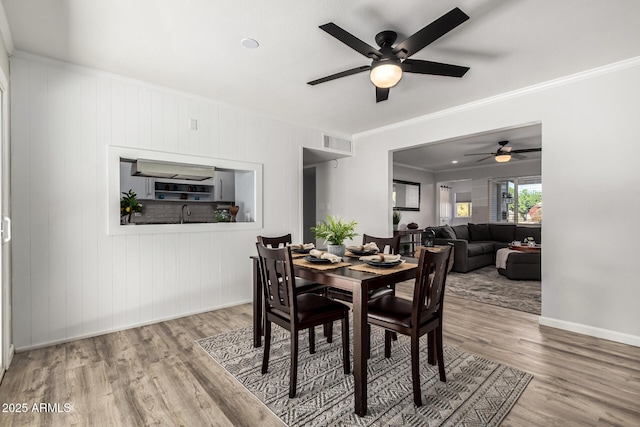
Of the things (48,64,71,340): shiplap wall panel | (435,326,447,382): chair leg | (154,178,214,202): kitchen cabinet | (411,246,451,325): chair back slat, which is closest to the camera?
(411,246,451,325): chair back slat

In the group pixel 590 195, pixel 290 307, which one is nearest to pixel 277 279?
pixel 290 307

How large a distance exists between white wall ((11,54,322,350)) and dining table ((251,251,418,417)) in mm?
1876

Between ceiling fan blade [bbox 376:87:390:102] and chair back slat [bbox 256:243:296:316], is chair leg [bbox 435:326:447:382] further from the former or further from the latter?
ceiling fan blade [bbox 376:87:390:102]

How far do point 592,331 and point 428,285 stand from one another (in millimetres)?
2230

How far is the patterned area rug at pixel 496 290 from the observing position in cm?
401

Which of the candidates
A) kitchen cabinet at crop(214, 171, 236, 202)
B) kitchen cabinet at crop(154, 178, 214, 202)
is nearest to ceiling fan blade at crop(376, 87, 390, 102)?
kitchen cabinet at crop(214, 171, 236, 202)

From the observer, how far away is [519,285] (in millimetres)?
5031

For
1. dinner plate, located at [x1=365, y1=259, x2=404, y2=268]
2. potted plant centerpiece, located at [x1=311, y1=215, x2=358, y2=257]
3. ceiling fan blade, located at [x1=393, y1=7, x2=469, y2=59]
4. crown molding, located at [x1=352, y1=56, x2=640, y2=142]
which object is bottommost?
dinner plate, located at [x1=365, y1=259, x2=404, y2=268]

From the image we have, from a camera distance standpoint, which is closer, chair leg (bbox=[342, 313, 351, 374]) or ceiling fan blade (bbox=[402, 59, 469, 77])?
chair leg (bbox=[342, 313, 351, 374])

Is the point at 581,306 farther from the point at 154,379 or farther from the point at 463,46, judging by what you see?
the point at 154,379

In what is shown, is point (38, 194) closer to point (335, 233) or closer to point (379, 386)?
point (335, 233)

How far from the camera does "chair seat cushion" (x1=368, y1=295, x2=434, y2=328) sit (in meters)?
1.95

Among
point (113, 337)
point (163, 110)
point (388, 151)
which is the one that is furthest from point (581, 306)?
point (163, 110)

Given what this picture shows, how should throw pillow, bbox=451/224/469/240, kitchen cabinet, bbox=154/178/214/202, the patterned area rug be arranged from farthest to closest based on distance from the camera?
1. kitchen cabinet, bbox=154/178/214/202
2. throw pillow, bbox=451/224/469/240
3. the patterned area rug
